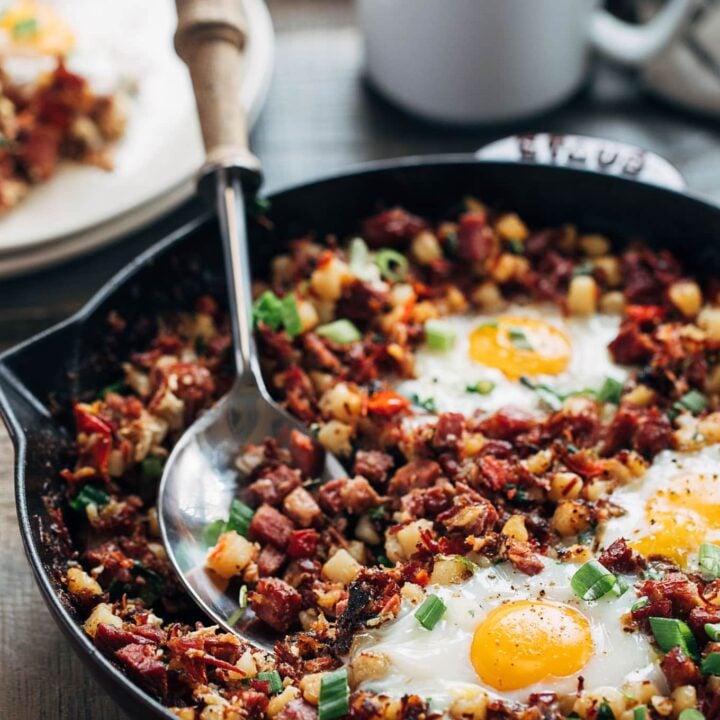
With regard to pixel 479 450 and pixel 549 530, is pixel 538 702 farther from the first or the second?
pixel 479 450

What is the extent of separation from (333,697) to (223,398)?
1159 mm

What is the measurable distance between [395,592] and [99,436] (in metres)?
1.09

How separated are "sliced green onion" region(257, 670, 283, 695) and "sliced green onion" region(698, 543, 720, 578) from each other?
1.17m

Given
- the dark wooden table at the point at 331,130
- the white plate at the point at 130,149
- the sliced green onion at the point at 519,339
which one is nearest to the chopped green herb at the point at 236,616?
the dark wooden table at the point at 331,130

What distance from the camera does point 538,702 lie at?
259 centimetres

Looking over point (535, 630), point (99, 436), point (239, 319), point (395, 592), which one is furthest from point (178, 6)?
point (535, 630)

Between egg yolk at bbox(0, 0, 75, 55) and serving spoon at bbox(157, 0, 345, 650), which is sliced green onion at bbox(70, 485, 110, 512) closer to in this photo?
serving spoon at bbox(157, 0, 345, 650)

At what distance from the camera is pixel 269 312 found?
3.71 meters

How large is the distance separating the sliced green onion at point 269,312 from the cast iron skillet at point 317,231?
10.4 inches

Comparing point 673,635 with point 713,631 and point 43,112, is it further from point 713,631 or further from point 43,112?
point 43,112

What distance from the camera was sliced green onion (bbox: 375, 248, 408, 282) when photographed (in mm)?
3959

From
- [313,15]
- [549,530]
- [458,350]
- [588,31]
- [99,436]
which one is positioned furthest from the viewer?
[313,15]

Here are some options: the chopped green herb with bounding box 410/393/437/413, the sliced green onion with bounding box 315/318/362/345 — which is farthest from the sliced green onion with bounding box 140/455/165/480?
the chopped green herb with bounding box 410/393/437/413

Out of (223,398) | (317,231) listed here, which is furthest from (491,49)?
(223,398)
